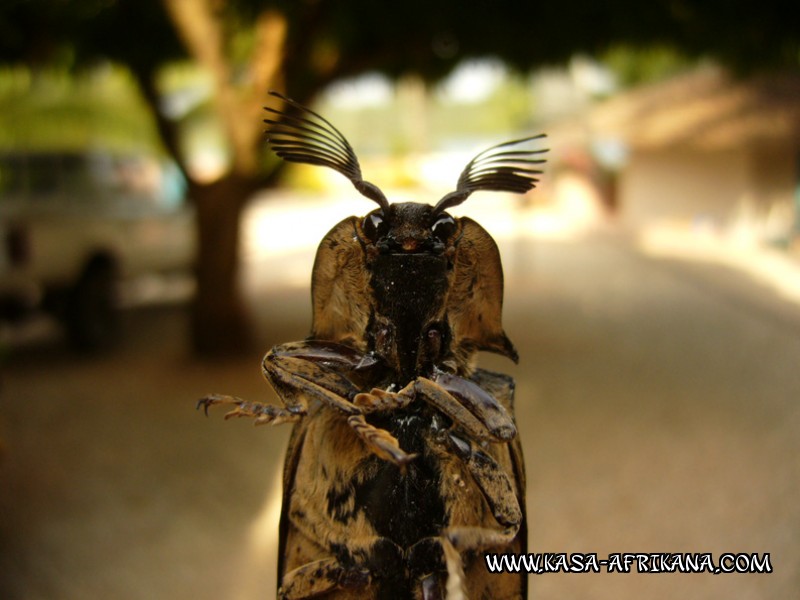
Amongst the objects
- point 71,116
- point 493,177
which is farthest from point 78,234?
point 71,116

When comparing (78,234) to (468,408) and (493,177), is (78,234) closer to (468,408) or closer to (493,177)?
(493,177)

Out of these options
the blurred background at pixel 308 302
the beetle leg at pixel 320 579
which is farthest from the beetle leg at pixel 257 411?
the blurred background at pixel 308 302

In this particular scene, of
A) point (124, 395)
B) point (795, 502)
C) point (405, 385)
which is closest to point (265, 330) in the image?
point (124, 395)

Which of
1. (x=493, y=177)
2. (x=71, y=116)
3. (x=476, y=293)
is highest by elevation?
(x=71, y=116)

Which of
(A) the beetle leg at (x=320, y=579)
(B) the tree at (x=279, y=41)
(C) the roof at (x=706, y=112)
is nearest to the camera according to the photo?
(A) the beetle leg at (x=320, y=579)

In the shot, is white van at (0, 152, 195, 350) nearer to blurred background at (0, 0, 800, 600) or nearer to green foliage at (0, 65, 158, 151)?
blurred background at (0, 0, 800, 600)

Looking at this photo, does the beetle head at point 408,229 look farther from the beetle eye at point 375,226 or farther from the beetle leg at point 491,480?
the beetle leg at point 491,480
